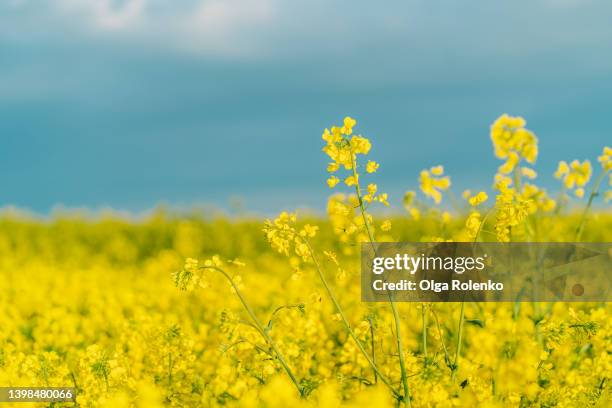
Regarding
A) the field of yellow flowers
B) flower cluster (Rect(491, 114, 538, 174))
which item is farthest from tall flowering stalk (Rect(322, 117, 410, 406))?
flower cluster (Rect(491, 114, 538, 174))

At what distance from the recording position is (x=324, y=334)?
540 cm

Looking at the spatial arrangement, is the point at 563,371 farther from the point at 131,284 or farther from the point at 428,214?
the point at 131,284

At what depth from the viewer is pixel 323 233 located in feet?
43.5

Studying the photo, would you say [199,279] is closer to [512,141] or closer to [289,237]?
[289,237]

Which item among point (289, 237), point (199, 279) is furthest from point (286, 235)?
point (199, 279)

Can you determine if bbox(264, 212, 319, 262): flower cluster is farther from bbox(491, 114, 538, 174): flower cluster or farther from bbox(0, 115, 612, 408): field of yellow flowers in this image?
bbox(491, 114, 538, 174): flower cluster

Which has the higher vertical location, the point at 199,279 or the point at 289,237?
the point at 289,237

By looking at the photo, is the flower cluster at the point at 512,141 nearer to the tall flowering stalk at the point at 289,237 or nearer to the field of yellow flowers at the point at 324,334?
the field of yellow flowers at the point at 324,334

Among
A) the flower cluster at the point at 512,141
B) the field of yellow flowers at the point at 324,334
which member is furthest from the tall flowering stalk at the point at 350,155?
the flower cluster at the point at 512,141

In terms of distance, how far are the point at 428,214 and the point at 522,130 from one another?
98 cm

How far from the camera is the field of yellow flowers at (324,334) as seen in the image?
3.36 m

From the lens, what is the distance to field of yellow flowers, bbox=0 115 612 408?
3.36m

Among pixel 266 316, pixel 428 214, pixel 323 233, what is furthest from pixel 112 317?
pixel 323 233

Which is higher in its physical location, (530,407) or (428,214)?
(428,214)
